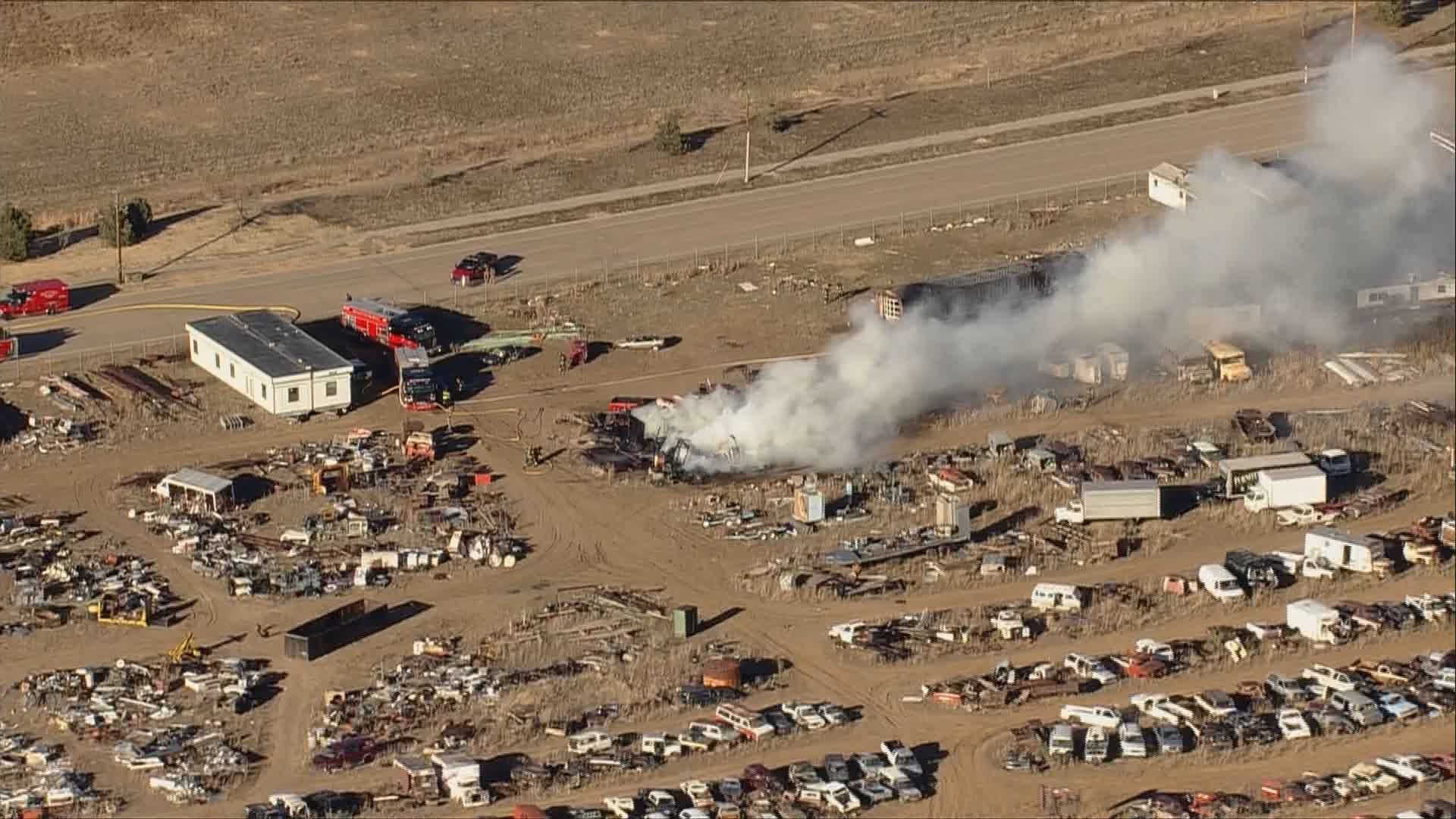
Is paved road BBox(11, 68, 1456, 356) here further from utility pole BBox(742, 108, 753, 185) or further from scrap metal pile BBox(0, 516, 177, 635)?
scrap metal pile BBox(0, 516, 177, 635)

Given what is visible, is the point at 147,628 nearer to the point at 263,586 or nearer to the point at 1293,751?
the point at 263,586

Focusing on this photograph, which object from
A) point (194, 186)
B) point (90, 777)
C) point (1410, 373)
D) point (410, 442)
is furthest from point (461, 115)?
point (90, 777)

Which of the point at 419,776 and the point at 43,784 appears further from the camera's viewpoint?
the point at 43,784

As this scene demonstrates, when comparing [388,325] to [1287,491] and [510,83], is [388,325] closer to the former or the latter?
[1287,491]

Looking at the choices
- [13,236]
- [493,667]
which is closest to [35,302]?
[13,236]

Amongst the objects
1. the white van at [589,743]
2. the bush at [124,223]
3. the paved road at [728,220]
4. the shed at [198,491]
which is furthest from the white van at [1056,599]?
the bush at [124,223]
